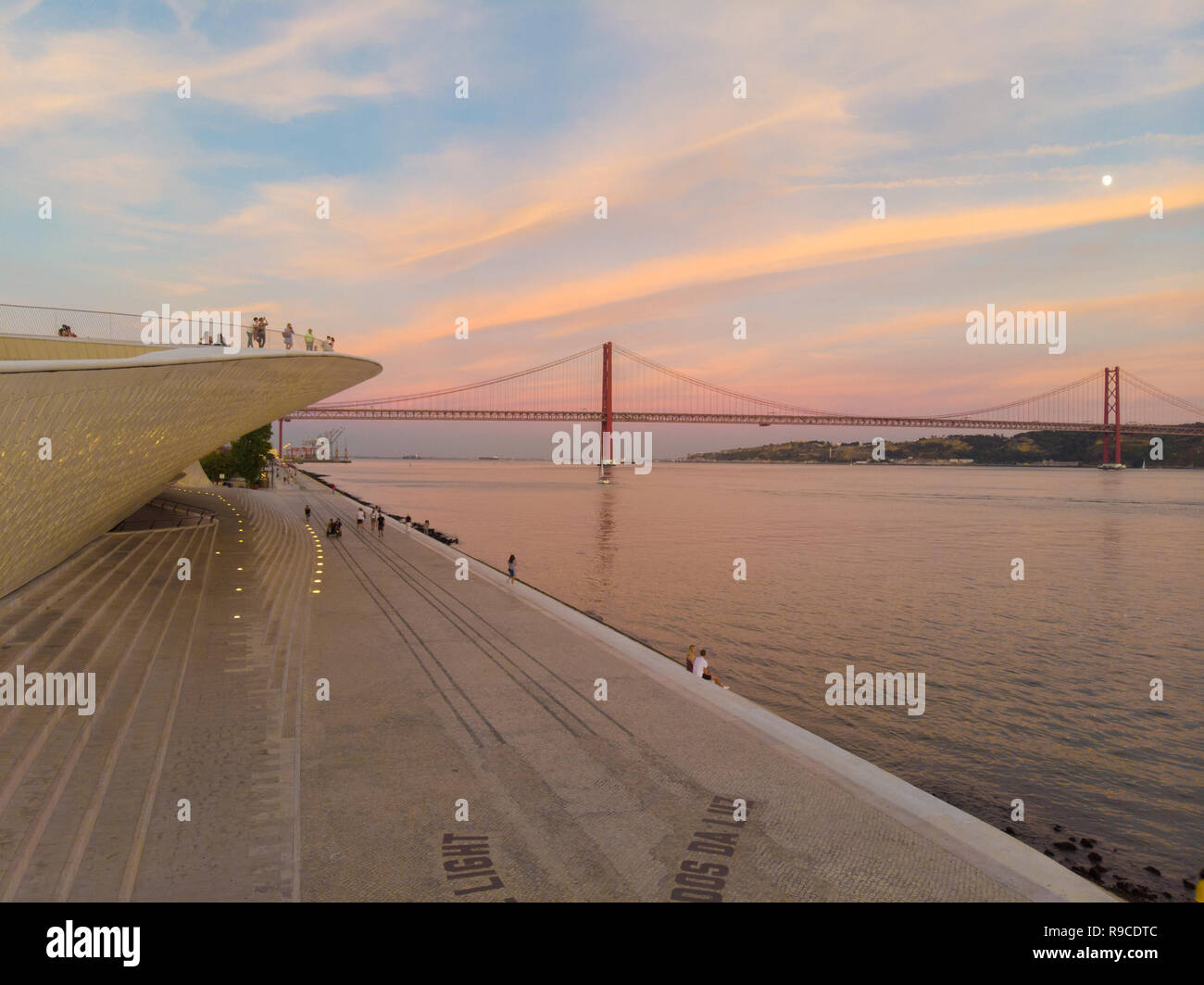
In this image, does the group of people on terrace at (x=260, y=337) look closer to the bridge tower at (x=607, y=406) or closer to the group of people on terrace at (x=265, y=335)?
the group of people on terrace at (x=265, y=335)

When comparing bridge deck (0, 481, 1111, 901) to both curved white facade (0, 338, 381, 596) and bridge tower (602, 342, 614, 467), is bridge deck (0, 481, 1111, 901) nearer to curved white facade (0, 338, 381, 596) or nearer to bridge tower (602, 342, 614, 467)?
curved white facade (0, 338, 381, 596)

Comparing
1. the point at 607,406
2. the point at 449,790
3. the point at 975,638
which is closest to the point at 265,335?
the point at 449,790

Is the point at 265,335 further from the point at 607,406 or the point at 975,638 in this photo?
the point at 607,406
